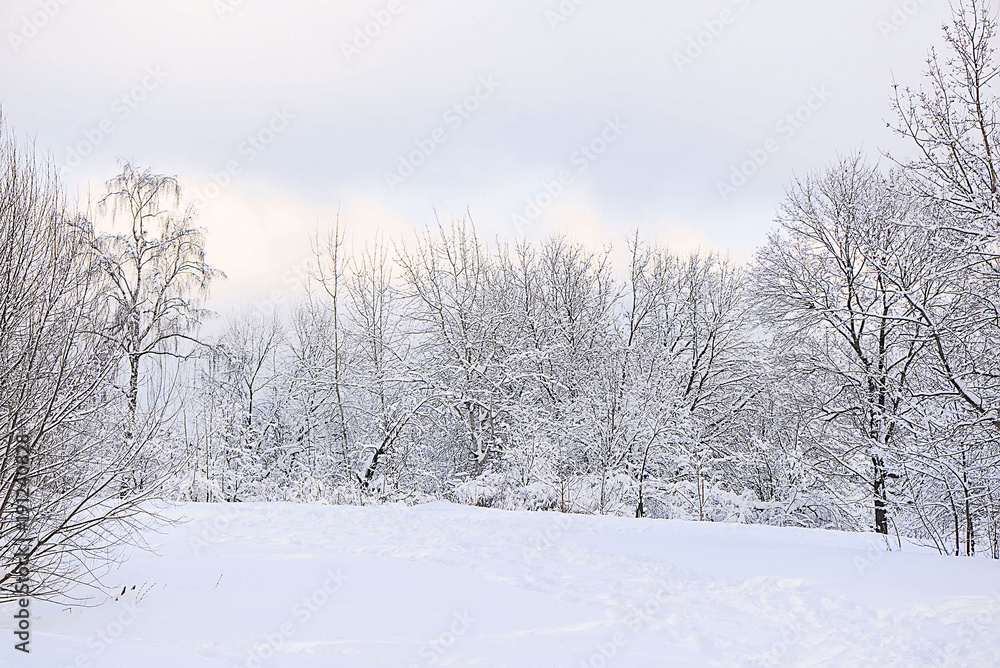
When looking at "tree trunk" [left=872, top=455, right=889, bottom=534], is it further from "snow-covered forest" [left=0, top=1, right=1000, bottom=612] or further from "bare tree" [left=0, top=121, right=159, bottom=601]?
"bare tree" [left=0, top=121, right=159, bottom=601]

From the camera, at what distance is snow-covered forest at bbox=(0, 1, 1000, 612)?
17.7ft

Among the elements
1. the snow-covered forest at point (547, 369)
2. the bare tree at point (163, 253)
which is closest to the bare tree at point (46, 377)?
the snow-covered forest at point (547, 369)

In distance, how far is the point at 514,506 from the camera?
608 inches

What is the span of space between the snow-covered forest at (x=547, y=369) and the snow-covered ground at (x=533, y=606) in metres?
1.10

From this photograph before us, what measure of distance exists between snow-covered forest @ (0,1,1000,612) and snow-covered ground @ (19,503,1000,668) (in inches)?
43.4

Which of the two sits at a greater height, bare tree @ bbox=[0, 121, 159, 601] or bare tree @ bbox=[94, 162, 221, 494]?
bare tree @ bbox=[94, 162, 221, 494]

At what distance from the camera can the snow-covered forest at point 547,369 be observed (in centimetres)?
541

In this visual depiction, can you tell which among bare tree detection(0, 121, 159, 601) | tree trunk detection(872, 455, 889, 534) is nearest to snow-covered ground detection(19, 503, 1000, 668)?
bare tree detection(0, 121, 159, 601)

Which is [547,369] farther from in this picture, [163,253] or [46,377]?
[46,377]

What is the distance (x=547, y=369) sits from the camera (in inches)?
788

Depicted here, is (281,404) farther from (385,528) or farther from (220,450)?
(385,528)

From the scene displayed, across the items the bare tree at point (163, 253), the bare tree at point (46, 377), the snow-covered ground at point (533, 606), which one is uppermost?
the bare tree at point (163, 253)

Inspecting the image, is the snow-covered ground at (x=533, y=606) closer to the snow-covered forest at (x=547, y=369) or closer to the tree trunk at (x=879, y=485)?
the snow-covered forest at (x=547, y=369)

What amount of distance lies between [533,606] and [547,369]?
46.4 feet
